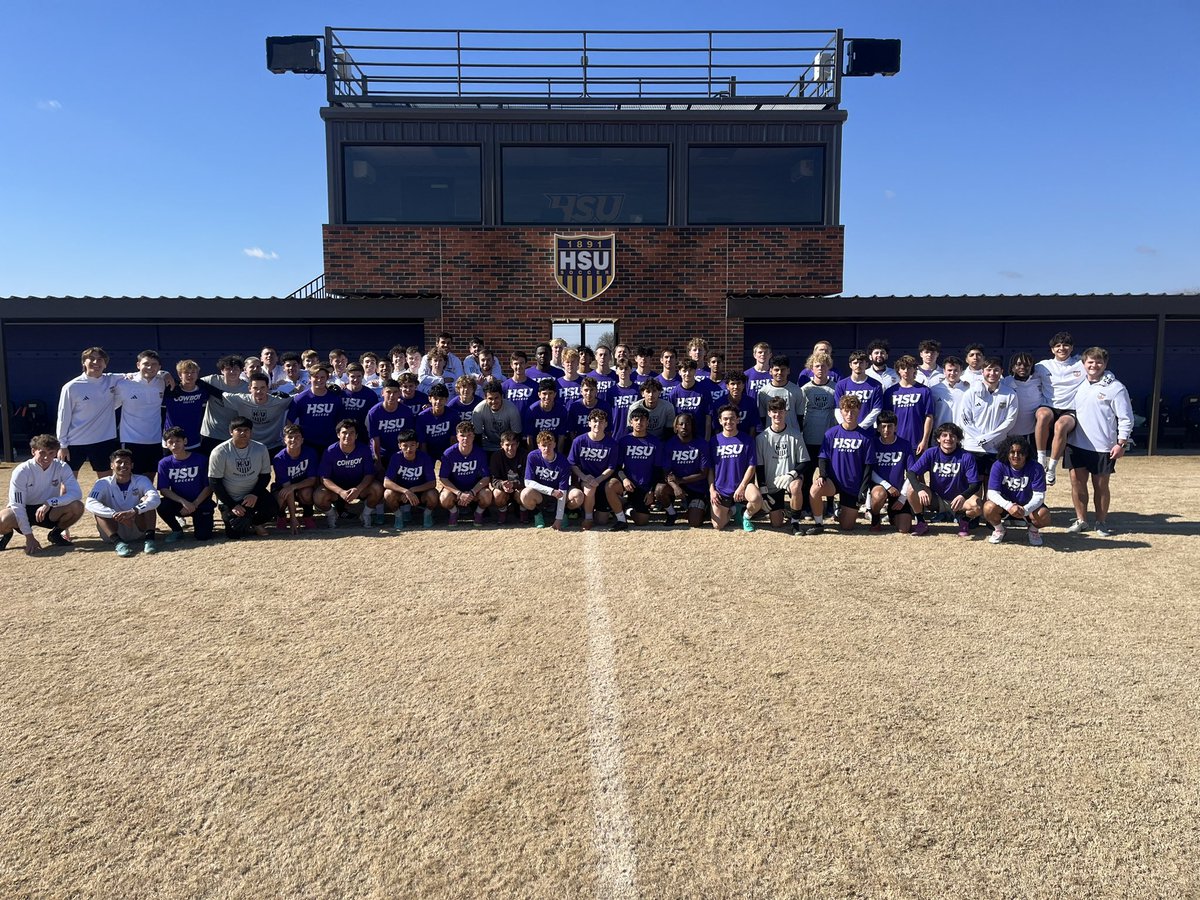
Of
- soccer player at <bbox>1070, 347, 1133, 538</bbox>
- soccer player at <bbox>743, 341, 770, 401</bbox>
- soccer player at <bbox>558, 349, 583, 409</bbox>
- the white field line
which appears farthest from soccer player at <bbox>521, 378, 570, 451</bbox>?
soccer player at <bbox>1070, 347, 1133, 538</bbox>

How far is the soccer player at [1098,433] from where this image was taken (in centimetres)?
707

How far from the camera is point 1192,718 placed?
335 centimetres

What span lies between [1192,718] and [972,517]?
385 centimetres

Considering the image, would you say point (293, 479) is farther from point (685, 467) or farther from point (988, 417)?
point (988, 417)

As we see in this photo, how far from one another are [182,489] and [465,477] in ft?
8.98

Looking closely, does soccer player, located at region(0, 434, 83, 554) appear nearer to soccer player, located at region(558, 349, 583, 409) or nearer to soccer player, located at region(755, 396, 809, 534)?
soccer player, located at region(558, 349, 583, 409)

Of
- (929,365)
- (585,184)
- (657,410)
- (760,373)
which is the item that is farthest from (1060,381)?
(585,184)

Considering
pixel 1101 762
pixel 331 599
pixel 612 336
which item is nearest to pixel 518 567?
pixel 331 599

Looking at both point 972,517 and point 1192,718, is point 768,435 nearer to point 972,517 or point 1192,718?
point 972,517

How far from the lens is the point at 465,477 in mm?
7715

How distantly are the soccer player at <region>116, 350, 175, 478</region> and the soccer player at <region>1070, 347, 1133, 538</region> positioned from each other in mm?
9430

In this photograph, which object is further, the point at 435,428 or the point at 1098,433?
the point at 435,428

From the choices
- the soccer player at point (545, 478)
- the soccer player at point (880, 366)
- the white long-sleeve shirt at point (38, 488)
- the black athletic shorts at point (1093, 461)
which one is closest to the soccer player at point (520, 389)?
the soccer player at point (545, 478)

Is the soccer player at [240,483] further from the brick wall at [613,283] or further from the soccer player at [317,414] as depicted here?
the brick wall at [613,283]
